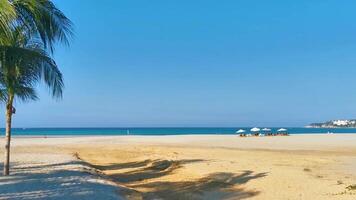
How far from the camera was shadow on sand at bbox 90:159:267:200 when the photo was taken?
1600 cm

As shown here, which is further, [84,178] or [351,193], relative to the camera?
[84,178]

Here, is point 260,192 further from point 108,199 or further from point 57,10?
point 57,10

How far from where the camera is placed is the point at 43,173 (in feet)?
59.9

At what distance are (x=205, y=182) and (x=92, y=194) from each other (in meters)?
6.21

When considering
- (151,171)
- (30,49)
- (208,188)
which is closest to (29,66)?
(30,49)

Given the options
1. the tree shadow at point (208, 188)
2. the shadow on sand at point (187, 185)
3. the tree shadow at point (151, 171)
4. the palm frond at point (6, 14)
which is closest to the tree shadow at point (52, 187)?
the shadow on sand at point (187, 185)

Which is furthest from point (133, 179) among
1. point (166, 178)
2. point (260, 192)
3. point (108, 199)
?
point (108, 199)

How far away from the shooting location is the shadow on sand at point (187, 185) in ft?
52.5

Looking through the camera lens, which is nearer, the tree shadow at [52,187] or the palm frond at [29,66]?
the palm frond at [29,66]

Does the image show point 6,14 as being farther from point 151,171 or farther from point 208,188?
point 151,171

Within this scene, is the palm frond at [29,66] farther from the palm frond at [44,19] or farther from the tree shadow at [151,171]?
the tree shadow at [151,171]

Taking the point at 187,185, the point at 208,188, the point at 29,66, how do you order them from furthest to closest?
the point at 187,185 < the point at 208,188 < the point at 29,66

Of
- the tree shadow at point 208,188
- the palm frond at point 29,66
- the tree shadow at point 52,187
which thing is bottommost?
the tree shadow at point 208,188

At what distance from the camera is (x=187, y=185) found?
18.5 meters
